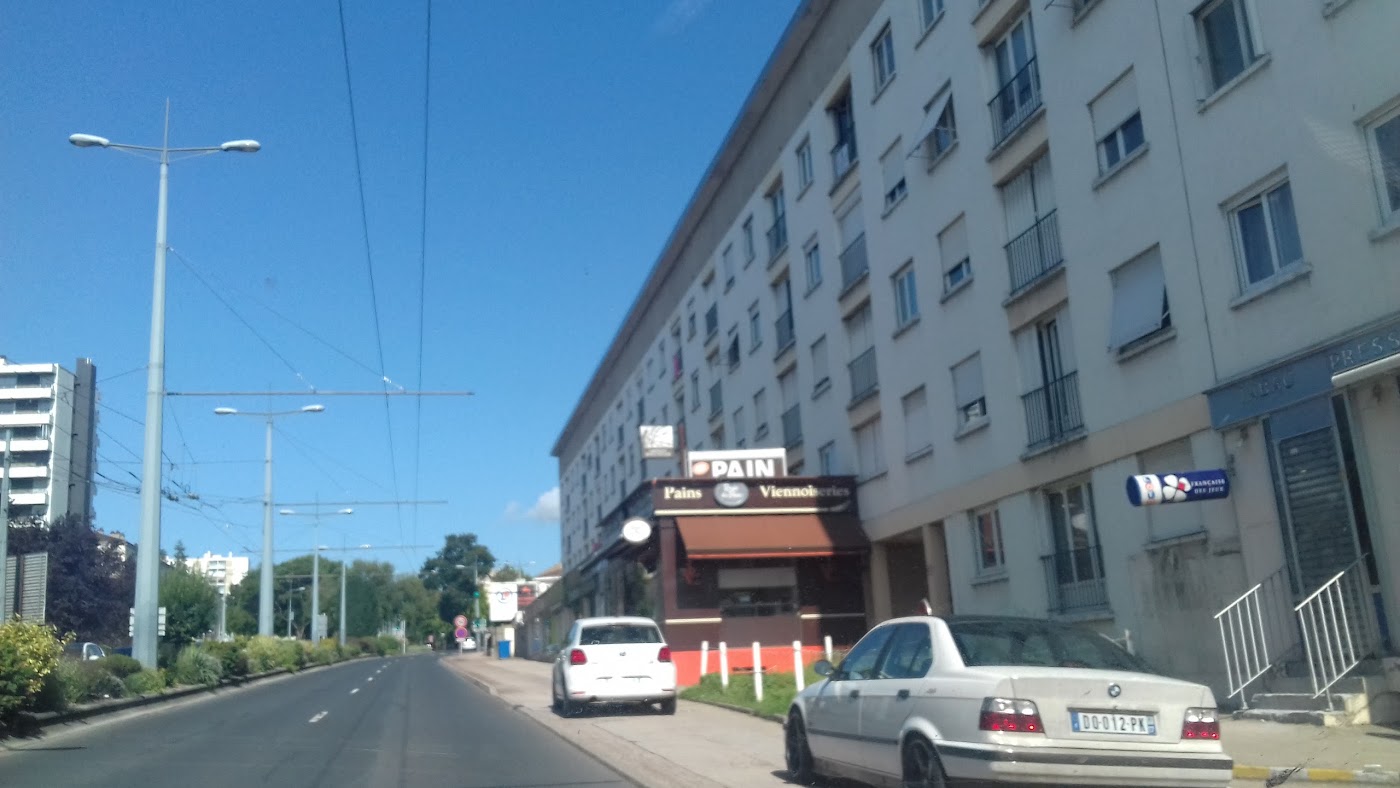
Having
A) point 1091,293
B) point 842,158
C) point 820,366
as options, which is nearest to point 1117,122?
point 1091,293

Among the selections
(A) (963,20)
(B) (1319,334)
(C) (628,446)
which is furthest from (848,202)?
(C) (628,446)

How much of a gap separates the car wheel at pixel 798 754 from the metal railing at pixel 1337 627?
5.51 metres

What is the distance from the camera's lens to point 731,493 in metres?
27.0

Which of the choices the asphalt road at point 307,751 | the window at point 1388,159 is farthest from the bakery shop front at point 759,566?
the window at point 1388,159

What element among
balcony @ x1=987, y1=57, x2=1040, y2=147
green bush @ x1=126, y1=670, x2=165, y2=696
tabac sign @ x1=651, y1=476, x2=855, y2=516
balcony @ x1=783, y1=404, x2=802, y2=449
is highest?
balcony @ x1=987, y1=57, x2=1040, y2=147

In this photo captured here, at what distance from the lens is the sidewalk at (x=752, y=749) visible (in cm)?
934

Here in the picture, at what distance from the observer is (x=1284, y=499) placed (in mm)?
13453

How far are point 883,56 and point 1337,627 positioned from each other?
56.1 feet

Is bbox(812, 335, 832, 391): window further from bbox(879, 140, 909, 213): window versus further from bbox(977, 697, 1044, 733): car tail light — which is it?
bbox(977, 697, 1044, 733): car tail light

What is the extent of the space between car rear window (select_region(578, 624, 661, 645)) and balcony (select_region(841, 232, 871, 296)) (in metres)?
10.6

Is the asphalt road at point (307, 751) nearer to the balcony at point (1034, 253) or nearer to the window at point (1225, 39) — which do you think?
the balcony at point (1034, 253)

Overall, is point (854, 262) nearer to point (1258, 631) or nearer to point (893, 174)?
point (893, 174)

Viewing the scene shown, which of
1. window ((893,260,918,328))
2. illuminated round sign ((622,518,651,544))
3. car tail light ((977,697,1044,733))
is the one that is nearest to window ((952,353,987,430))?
window ((893,260,918,328))

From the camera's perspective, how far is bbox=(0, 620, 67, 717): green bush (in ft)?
51.8
